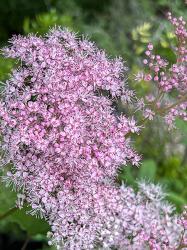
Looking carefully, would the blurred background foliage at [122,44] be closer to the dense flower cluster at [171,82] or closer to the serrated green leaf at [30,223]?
the serrated green leaf at [30,223]

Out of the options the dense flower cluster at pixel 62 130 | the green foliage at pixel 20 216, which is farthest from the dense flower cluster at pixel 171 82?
the green foliage at pixel 20 216

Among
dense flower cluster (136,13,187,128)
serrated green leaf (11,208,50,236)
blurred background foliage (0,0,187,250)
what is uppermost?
blurred background foliage (0,0,187,250)

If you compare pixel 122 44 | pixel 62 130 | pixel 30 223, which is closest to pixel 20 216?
pixel 30 223

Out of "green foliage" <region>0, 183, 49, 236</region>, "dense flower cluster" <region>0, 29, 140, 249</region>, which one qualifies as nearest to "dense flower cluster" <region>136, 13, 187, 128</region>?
"dense flower cluster" <region>0, 29, 140, 249</region>

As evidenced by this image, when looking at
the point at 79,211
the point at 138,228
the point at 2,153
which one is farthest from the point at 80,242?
the point at 2,153

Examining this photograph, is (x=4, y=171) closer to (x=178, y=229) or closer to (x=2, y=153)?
(x=2, y=153)

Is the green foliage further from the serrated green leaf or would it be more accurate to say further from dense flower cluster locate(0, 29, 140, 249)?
dense flower cluster locate(0, 29, 140, 249)

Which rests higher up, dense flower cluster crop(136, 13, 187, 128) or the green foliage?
dense flower cluster crop(136, 13, 187, 128)

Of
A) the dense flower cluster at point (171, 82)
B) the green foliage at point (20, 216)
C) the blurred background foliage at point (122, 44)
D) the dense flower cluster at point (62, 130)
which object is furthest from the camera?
the blurred background foliage at point (122, 44)
